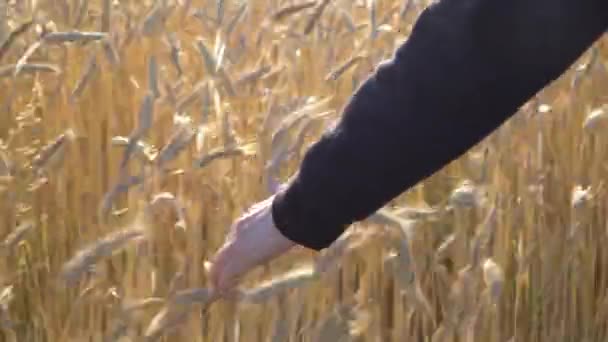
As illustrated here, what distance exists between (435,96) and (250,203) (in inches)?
18.3

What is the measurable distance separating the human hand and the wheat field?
6cm

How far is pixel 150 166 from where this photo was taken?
1069 millimetres

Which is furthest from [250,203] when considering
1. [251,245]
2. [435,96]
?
[435,96]

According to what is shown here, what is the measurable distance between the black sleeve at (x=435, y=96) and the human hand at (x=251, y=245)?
1.0 inches

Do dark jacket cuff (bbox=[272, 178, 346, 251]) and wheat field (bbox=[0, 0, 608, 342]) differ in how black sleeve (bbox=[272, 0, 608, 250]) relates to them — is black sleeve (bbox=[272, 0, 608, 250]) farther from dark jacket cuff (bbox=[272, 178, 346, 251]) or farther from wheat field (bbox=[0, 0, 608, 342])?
wheat field (bbox=[0, 0, 608, 342])

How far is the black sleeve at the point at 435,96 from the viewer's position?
0.69 metres

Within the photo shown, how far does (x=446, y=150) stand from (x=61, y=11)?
112 centimetres

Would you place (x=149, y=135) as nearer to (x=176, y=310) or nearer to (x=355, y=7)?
(x=176, y=310)

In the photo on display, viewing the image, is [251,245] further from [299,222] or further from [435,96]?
Answer: [435,96]

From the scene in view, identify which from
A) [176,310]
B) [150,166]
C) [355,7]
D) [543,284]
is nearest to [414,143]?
[176,310]

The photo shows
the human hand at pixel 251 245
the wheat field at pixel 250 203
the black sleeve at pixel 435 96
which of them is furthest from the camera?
the wheat field at pixel 250 203

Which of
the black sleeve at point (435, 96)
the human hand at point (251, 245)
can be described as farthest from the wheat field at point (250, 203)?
the black sleeve at point (435, 96)

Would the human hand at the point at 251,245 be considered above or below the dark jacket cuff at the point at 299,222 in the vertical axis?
below

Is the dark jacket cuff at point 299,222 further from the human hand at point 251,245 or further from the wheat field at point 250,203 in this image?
the wheat field at point 250,203
